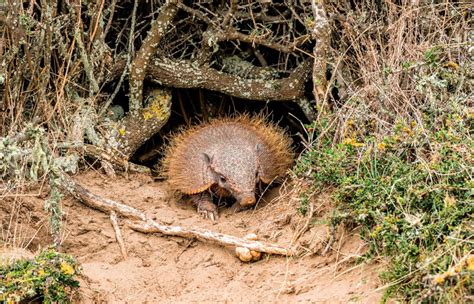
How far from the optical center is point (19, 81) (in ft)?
21.2

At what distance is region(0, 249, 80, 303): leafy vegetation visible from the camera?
4496 millimetres

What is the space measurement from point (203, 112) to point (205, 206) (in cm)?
150

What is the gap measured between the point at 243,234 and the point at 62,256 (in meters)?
1.64

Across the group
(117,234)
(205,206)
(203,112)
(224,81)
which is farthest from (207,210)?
(203,112)

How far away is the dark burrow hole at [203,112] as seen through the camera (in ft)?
26.2

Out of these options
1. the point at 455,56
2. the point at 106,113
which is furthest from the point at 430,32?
the point at 106,113

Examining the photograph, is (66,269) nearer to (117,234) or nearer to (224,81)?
(117,234)

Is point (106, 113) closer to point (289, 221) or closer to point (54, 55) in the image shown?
point (54, 55)

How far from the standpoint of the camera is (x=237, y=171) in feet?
21.3

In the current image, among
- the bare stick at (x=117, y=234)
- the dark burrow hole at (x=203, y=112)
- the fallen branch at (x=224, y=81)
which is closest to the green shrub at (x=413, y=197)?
the bare stick at (x=117, y=234)

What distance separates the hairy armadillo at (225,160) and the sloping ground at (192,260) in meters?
0.21

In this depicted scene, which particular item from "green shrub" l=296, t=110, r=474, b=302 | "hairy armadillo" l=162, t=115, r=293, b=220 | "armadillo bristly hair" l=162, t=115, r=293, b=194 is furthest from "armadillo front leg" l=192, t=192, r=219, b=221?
"green shrub" l=296, t=110, r=474, b=302

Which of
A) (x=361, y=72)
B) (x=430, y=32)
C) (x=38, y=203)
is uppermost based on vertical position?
(x=430, y=32)

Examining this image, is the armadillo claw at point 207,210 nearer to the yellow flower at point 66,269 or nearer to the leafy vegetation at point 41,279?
the leafy vegetation at point 41,279
